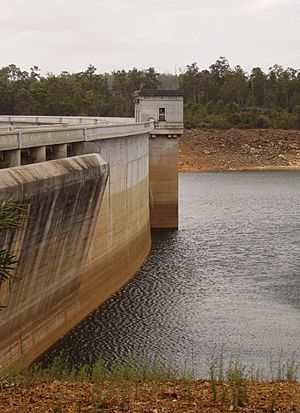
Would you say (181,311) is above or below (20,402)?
below

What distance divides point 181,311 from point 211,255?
9.44 meters

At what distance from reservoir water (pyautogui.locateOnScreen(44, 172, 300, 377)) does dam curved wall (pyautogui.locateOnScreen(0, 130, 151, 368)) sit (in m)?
0.79

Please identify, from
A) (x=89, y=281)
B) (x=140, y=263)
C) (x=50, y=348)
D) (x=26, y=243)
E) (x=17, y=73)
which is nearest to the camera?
(x=26, y=243)

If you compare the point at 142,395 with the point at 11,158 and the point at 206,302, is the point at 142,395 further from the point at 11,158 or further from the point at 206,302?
the point at 206,302

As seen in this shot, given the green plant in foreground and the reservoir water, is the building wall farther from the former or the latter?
the green plant in foreground

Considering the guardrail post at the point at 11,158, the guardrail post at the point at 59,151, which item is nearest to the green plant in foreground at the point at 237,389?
the guardrail post at the point at 11,158

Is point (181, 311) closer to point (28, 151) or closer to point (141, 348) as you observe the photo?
point (141, 348)

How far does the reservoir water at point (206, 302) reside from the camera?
18.7 meters

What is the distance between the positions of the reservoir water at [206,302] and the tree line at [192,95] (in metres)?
48.6

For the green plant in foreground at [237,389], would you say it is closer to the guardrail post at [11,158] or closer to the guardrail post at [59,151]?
the guardrail post at [11,158]

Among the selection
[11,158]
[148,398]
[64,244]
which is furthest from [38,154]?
[148,398]

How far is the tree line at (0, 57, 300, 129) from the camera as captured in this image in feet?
287

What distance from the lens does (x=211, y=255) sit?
3173 centimetres

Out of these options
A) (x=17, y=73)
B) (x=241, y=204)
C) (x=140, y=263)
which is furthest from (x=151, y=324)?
(x=17, y=73)
